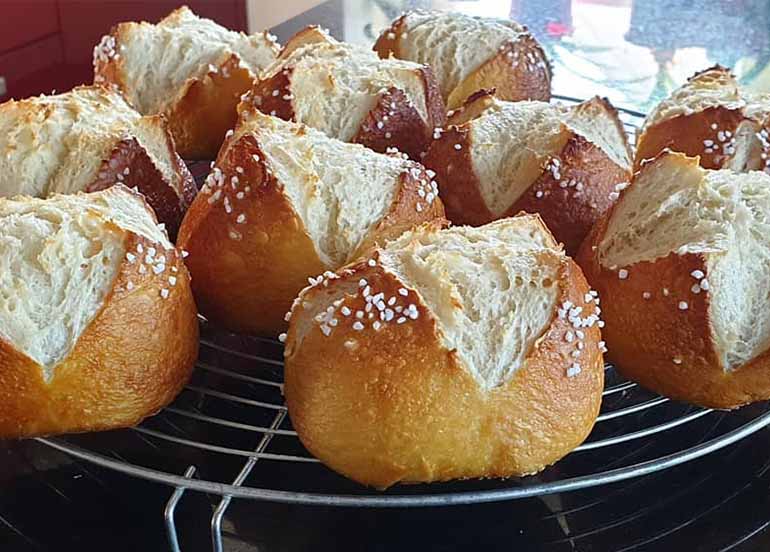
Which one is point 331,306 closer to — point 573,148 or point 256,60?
point 573,148

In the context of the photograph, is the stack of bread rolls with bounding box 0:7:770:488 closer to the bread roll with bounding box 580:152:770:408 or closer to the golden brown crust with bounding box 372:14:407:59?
the bread roll with bounding box 580:152:770:408

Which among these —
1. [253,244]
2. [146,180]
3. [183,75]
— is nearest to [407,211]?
[253,244]

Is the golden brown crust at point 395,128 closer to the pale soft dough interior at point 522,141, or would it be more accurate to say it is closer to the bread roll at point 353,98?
the bread roll at point 353,98

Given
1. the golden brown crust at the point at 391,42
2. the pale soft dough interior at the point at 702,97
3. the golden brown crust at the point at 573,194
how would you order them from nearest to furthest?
1. the golden brown crust at the point at 573,194
2. the pale soft dough interior at the point at 702,97
3. the golden brown crust at the point at 391,42

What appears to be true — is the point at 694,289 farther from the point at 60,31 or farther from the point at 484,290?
the point at 60,31

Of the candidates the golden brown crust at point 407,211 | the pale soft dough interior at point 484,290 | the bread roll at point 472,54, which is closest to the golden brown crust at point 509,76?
the bread roll at point 472,54

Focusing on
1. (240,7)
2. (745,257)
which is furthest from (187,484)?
(240,7)
